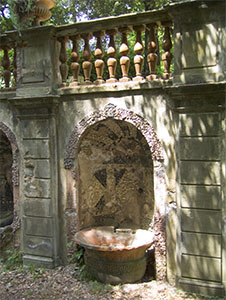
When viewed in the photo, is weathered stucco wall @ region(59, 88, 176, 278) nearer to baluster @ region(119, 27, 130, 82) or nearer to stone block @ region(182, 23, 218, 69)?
baluster @ region(119, 27, 130, 82)

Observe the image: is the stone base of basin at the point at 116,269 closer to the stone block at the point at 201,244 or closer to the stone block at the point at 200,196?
the stone block at the point at 201,244

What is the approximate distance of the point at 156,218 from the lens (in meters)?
4.71

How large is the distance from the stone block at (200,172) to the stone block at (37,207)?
2.27 meters

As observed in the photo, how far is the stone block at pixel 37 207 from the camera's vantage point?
17.0 feet

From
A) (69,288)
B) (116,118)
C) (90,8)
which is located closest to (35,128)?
(116,118)

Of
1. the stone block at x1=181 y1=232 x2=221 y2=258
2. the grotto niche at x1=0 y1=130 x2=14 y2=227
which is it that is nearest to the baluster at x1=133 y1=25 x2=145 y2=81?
the stone block at x1=181 y1=232 x2=221 y2=258

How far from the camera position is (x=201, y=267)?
4312 millimetres

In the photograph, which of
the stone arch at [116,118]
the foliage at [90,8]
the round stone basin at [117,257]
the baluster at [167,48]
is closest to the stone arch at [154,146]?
the stone arch at [116,118]

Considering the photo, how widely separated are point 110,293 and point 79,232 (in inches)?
42.3

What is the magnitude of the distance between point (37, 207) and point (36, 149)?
98 centimetres

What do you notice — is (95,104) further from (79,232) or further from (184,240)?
(184,240)

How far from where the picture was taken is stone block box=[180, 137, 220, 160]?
164 inches

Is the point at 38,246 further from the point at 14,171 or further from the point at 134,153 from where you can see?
the point at 134,153

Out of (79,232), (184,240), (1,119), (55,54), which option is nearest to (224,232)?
(184,240)
